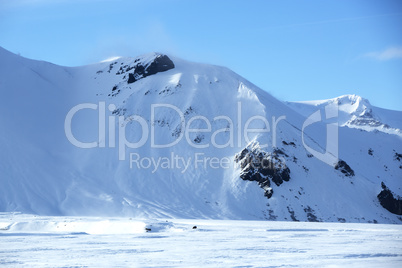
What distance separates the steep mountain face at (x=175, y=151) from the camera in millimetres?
63500

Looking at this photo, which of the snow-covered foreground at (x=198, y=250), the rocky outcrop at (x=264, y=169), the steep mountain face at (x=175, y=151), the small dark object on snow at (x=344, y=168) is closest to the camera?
the snow-covered foreground at (x=198, y=250)

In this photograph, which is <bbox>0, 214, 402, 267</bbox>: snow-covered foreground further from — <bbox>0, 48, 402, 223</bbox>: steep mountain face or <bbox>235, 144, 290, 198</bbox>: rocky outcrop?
<bbox>235, 144, 290, 198</bbox>: rocky outcrop

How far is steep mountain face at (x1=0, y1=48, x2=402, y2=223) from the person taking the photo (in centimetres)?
6350

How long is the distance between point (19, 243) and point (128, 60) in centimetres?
8021

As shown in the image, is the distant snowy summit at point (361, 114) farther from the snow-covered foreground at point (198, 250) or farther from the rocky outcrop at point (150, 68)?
the snow-covered foreground at point (198, 250)

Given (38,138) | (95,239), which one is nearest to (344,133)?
(38,138)

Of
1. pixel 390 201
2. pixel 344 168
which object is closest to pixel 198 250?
pixel 390 201

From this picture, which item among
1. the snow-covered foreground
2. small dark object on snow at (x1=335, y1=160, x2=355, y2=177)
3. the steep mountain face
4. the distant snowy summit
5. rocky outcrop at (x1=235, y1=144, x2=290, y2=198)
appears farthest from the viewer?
the distant snowy summit

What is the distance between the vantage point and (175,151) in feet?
246

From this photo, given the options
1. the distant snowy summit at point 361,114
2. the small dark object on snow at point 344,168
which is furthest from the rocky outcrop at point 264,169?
the distant snowy summit at point 361,114

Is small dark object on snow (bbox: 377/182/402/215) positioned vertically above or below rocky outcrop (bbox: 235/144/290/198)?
below

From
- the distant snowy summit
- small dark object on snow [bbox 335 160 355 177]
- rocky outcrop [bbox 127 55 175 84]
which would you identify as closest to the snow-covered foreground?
small dark object on snow [bbox 335 160 355 177]

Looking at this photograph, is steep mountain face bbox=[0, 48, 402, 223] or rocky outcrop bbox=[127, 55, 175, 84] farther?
rocky outcrop bbox=[127, 55, 175, 84]

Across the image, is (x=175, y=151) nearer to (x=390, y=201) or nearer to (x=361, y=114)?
A: (x=390, y=201)
